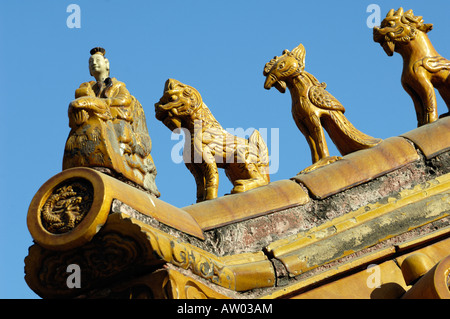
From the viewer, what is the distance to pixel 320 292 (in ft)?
18.0

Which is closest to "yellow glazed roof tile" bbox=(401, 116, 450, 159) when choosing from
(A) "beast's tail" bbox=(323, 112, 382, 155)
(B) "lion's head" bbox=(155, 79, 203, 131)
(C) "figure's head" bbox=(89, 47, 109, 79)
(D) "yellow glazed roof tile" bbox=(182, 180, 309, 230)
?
(A) "beast's tail" bbox=(323, 112, 382, 155)

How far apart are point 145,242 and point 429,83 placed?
3.32 metres

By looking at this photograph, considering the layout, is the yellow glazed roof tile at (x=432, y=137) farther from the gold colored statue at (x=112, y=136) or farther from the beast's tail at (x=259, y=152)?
the gold colored statue at (x=112, y=136)

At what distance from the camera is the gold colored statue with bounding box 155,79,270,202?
7074mm

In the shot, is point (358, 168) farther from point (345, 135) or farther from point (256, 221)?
point (345, 135)

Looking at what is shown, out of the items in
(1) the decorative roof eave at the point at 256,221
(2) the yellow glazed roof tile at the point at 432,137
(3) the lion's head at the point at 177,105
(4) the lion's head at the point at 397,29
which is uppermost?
(4) the lion's head at the point at 397,29

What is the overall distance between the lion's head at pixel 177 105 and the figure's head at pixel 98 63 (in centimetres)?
48

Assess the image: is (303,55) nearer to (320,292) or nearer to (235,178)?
(235,178)

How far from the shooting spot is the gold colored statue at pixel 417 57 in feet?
23.9

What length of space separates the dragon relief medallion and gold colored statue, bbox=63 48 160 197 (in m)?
0.57

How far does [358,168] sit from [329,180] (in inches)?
8.4

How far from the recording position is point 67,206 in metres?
5.00

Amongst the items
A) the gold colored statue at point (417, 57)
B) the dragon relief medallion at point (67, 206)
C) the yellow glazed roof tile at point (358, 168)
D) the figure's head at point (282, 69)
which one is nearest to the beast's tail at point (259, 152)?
the figure's head at point (282, 69)

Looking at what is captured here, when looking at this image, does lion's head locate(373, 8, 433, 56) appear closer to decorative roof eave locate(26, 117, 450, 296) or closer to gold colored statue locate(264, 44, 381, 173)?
gold colored statue locate(264, 44, 381, 173)
